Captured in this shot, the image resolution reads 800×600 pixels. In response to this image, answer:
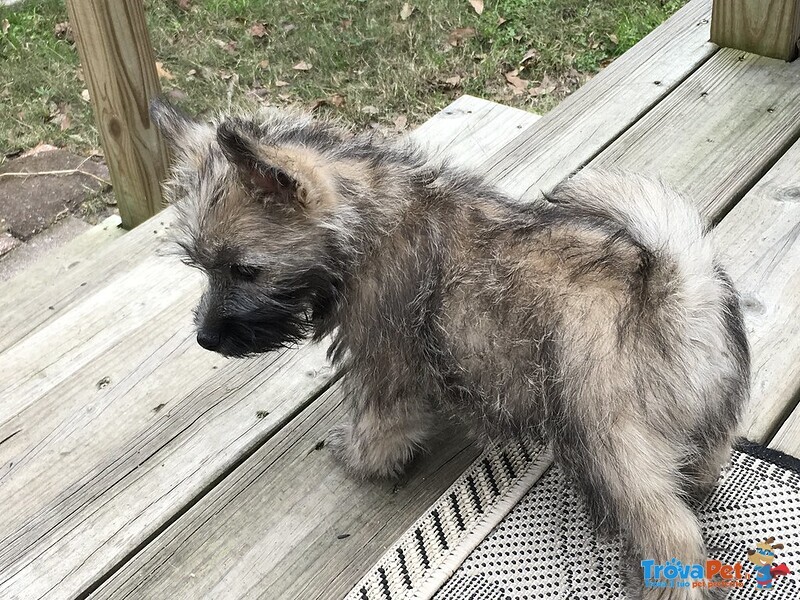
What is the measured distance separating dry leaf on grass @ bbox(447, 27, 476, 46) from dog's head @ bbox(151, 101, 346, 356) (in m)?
3.71

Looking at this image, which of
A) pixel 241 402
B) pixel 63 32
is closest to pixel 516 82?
pixel 63 32

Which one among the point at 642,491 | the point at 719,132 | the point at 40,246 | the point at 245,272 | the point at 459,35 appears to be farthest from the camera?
the point at 459,35

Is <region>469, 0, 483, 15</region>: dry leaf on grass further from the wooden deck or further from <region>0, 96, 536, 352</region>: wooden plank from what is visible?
the wooden deck

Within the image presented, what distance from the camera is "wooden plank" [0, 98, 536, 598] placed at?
213 centimetres

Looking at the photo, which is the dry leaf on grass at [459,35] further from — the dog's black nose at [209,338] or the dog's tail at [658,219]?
the dog's black nose at [209,338]

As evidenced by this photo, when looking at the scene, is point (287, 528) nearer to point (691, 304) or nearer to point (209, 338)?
point (209, 338)

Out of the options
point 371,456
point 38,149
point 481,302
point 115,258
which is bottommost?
point 38,149

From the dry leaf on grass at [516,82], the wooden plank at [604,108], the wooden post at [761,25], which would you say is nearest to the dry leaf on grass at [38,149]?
the dry leaf on grass at [516,82]

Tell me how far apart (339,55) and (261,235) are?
390cm

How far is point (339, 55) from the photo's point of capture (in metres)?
5.49

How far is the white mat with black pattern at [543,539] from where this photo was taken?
1.88 meters

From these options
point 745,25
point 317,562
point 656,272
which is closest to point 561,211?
point 656,272

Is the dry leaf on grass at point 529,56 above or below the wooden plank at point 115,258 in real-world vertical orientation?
below

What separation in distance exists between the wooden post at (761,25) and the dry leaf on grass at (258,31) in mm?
3204
